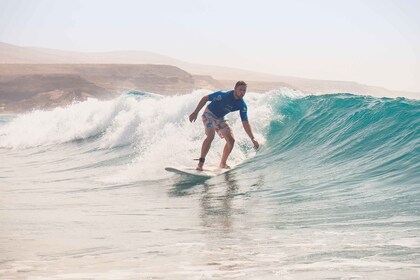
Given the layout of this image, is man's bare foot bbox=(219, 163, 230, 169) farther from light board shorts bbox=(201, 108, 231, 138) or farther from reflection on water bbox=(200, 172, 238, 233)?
light board shorts bbox=(201, 108, 231, 138)

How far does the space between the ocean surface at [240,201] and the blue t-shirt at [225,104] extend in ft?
3.52

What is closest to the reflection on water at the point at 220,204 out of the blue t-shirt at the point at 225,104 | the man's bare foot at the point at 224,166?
the man's bare foot at the point at 224,166

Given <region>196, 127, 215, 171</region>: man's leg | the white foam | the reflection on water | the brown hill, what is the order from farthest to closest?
the brown hill → the white foam → <region>196, 127, 215, 171</region>: man's leg → the reflection on water

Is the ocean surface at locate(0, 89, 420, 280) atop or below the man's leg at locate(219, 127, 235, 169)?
below

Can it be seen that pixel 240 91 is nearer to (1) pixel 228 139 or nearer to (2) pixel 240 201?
(1) pixel 228 139

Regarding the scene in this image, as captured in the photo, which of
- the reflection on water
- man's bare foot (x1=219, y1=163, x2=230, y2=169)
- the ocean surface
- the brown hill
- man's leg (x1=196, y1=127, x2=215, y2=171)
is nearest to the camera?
the ocean surface

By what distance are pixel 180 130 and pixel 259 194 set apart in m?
6.46

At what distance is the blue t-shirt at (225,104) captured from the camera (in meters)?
9.78

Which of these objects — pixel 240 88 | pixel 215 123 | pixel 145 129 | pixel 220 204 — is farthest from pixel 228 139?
pixel 145 129

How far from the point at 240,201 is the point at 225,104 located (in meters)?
2.59

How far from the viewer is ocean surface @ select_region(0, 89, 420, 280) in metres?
4.41

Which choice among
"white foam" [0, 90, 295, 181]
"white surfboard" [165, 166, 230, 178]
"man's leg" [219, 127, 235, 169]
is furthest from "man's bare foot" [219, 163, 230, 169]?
"white foam" [0, 90, 295, 181]

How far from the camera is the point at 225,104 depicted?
988cm

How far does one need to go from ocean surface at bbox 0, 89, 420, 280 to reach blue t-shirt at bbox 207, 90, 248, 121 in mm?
1072
